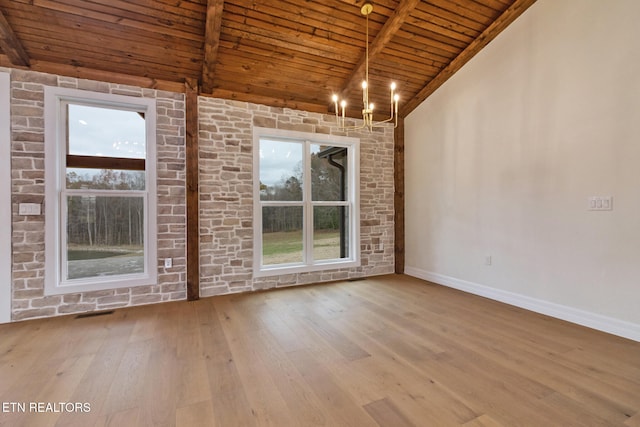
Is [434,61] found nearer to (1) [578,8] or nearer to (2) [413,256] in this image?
(1) [578,8]

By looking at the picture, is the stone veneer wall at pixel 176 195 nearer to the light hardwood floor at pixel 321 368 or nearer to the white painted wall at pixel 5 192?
the white painted wall at pixel 5 192

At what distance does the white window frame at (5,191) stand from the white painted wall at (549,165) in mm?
5608

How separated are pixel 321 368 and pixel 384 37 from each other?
3.80 m

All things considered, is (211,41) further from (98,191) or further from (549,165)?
(549,165)

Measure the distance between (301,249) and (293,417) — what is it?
10.3 ft

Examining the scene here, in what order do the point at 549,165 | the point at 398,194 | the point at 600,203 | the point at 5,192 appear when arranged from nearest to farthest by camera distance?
the point at 600,203, the point at 5,192, the point at 549,165, the point at 398,194

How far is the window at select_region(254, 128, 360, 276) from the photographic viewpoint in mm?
4520

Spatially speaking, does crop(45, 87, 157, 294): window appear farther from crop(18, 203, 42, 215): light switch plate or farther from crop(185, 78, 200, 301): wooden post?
crop(185, 78, 200, 301): wooden post

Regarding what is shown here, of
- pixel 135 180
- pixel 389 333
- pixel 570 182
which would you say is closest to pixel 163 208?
pixel 135 180

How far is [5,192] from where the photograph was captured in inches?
124

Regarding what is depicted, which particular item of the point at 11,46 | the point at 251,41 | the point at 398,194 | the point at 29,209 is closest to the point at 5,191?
the point at 29,209

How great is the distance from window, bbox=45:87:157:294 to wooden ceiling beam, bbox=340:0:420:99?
280 cm

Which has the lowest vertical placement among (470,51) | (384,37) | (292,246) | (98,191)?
(292,246)

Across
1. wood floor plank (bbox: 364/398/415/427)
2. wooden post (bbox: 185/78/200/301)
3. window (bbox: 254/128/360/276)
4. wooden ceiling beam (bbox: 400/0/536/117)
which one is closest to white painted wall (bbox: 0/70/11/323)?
wooden post (bbox: 185/78/200/301)
